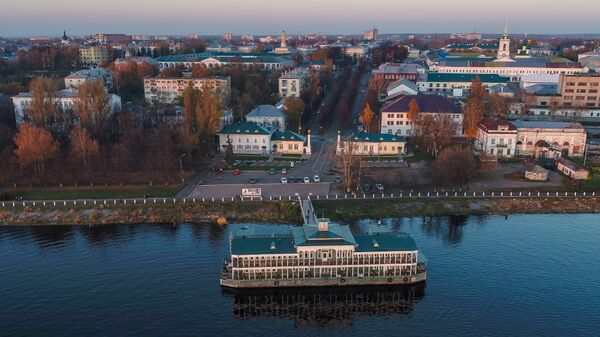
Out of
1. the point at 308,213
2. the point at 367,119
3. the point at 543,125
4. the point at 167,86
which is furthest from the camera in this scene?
the point at 167,86

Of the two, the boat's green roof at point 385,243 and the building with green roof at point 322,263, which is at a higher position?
the boat's green roof at point 385,243

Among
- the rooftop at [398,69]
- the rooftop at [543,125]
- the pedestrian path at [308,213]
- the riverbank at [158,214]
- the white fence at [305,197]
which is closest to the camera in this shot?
the pedestrian path at [308,213]

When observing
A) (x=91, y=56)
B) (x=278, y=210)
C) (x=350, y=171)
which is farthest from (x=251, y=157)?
(x=91, y=56)

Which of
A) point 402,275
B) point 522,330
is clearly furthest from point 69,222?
point 522,330

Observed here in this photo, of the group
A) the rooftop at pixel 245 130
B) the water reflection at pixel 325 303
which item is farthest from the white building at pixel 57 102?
the water reflection at pixel 325 303

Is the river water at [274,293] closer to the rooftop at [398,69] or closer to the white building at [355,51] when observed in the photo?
the rooftop at [398,69]

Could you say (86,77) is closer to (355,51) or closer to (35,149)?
(35,149)
